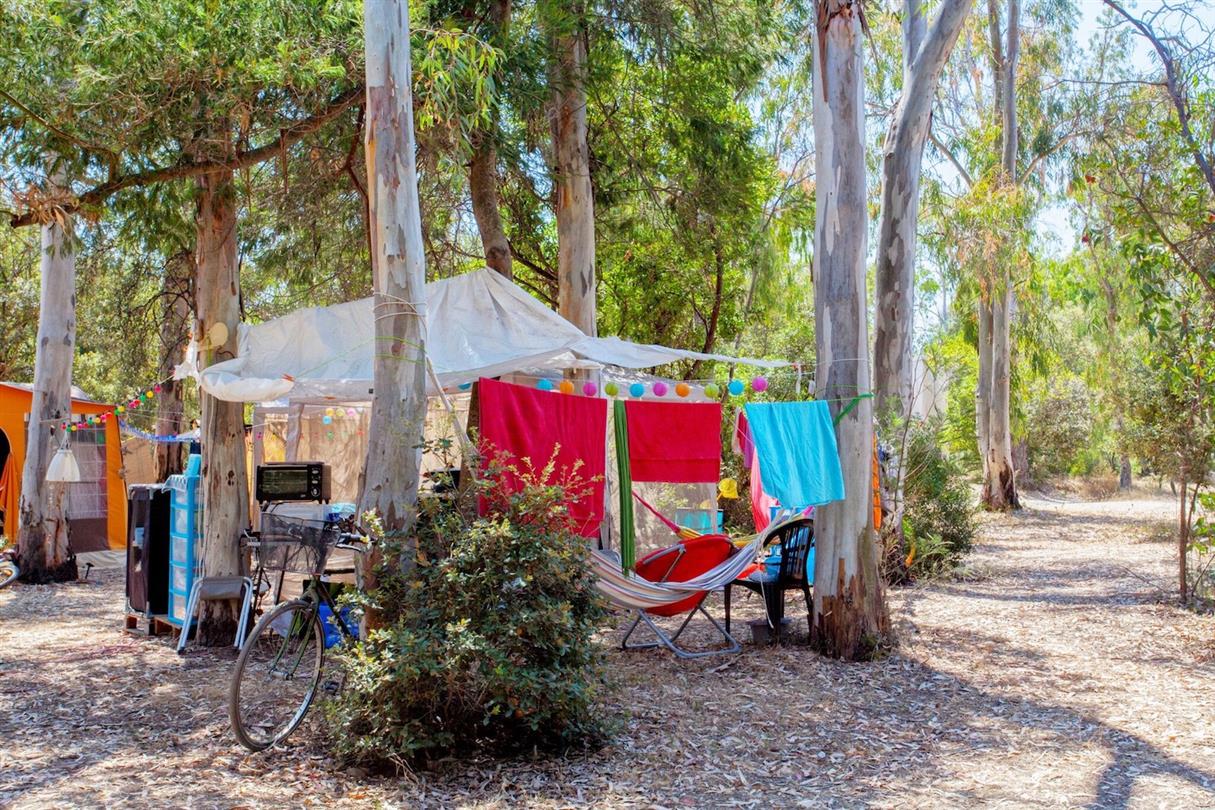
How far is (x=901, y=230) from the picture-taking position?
30.5 feet

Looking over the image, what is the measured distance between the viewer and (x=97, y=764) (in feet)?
13.6

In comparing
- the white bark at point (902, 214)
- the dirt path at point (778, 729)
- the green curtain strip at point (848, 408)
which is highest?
the white bark at point (902, 214)

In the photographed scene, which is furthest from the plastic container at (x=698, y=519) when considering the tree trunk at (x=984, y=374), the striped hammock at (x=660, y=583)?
the tree trunk at (x=984, y=374)

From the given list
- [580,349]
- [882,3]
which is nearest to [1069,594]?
[580,349]

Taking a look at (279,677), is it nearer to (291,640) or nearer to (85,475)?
(291,640)

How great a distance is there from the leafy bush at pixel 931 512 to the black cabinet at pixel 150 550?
624 cm

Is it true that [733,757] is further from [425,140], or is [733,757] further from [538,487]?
[425,140]

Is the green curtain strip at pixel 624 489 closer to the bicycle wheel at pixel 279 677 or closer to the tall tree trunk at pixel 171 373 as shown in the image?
the bicycle wheel at pixel 279 677

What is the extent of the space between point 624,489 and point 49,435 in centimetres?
655

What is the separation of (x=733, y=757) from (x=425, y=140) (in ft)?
16.3

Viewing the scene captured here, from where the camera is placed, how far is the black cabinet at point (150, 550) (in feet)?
22.8

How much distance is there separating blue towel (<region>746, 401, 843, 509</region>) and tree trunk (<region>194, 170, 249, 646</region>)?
3.32 metres

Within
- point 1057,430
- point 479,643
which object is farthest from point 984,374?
A: point 479,643

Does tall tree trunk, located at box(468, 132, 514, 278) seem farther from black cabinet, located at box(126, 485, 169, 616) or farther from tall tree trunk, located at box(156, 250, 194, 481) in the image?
tall tree trunk, located at box(156, 250, 194, 481)
